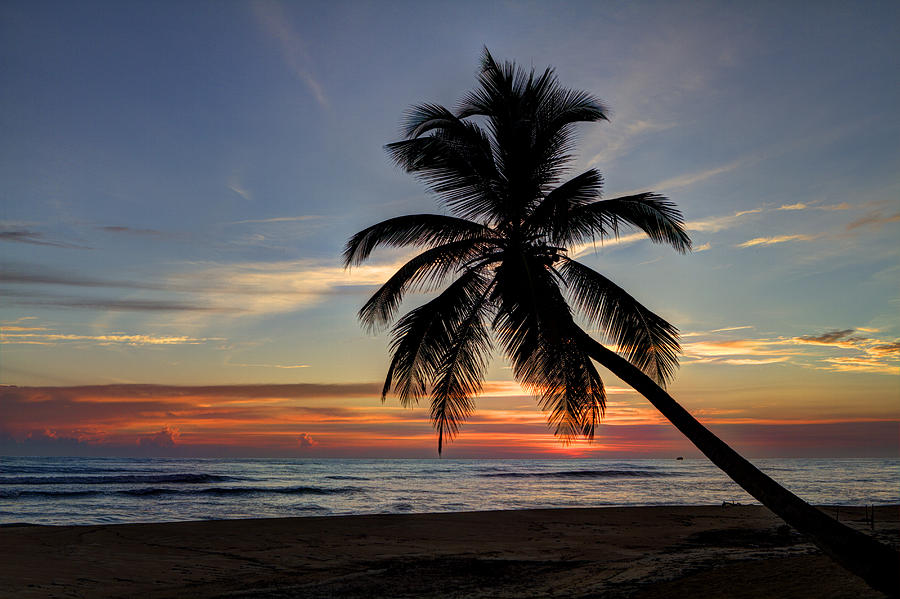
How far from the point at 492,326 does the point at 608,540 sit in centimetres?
911

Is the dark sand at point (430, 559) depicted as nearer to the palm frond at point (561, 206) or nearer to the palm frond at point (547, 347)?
the palm frond at point (547, 347)

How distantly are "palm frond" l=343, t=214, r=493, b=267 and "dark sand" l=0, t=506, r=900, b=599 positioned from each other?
499cm

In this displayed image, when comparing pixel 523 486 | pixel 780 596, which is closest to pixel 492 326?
pixel 780 596

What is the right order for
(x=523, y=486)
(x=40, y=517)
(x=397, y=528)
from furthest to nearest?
(x=523, y=486), (x=40, y=517), (x=397, y=528)

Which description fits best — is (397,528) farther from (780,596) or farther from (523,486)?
(523,486)

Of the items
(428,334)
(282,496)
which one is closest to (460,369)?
(428,334)

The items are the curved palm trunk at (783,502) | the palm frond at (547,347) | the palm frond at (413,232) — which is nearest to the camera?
the curved palm trunk at (783,502)

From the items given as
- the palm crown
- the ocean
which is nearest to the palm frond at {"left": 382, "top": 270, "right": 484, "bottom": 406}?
the palm crown

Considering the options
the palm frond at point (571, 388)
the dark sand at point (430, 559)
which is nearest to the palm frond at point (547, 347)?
the palm frond at point (571, 388)

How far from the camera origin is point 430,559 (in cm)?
1230

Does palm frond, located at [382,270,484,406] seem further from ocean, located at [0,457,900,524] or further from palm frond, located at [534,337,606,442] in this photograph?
ocean, located at [0,457,900,524]

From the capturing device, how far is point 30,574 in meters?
10.6

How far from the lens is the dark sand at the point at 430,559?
8.95 m

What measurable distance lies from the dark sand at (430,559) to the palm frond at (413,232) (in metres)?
4.99
